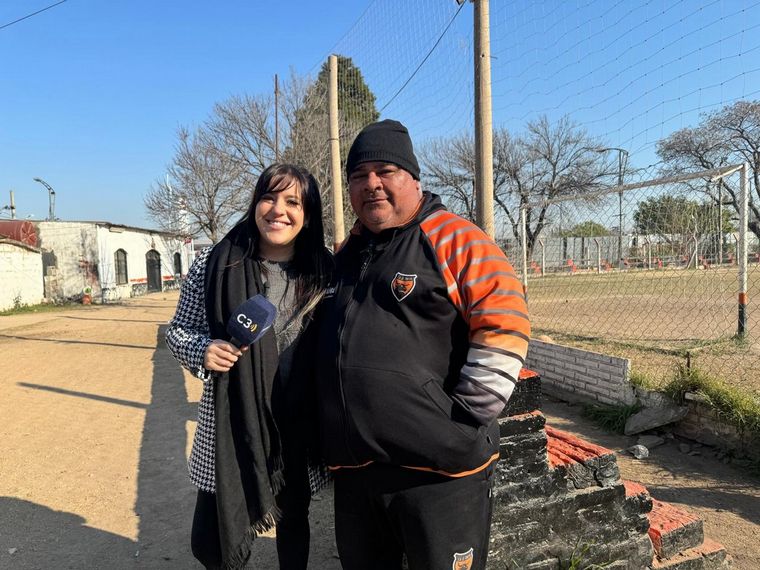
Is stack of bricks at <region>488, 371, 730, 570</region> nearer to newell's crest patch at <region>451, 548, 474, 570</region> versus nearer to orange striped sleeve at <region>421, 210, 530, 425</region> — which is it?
newell's crest patch at <region>451, 548, 474, 570</region>

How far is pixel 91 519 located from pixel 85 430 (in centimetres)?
231

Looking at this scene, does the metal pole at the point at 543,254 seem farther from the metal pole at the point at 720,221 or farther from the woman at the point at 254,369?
the woman at the point at 254,369

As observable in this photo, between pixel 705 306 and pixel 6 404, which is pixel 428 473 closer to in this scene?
pixel 6 404

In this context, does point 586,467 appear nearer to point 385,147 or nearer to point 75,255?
point 385,147

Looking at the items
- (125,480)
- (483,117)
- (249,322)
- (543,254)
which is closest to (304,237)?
(249,322)

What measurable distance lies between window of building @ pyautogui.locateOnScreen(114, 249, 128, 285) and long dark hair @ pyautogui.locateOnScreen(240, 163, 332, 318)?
95.6 ft

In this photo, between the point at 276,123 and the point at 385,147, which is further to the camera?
the point at 276,123

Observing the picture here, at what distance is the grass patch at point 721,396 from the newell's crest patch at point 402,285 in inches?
160

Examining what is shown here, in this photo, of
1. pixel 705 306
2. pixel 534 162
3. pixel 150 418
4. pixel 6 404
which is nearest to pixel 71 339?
pixel 6 404

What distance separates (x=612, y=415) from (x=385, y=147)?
463 cm

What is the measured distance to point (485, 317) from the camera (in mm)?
1521

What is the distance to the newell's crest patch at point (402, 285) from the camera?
5.24 ft

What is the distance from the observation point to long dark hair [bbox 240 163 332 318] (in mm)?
2051

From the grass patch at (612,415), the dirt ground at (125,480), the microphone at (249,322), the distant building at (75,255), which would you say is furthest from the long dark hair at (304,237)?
the distant building at (75,255)
